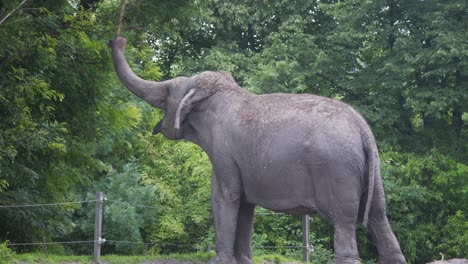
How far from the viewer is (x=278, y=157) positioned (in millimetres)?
9664

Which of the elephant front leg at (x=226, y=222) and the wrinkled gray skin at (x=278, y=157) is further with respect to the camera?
the elephant front leg at (x=226, y=222)

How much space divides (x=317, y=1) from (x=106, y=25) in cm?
1802

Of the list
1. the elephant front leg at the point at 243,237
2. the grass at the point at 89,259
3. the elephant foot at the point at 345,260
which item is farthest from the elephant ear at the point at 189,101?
the grass at the point at 89,259

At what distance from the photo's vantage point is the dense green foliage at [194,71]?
13.3 metres

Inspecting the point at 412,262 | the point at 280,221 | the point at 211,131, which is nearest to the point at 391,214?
the point at 412,262

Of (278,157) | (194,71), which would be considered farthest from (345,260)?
(194,71)

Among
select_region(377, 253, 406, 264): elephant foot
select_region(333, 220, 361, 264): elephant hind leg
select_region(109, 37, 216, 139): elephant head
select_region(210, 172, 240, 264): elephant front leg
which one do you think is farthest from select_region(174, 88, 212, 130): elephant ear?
select_region(377, 253, 406, 264): elephant foot

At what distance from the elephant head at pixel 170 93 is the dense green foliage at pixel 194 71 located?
1.14 metres

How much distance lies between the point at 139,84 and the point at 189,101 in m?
0.79

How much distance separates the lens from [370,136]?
9.57m

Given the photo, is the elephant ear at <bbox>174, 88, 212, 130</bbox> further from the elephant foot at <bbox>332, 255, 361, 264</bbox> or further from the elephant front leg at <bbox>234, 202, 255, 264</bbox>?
the elephant foot at <bbox>332, 255, 361, 264</bbox>

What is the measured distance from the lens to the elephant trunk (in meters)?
10.8

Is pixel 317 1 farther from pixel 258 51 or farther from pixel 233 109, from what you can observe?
pixel 233 109

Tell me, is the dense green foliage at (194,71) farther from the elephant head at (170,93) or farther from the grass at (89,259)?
the grass at (89,259)
